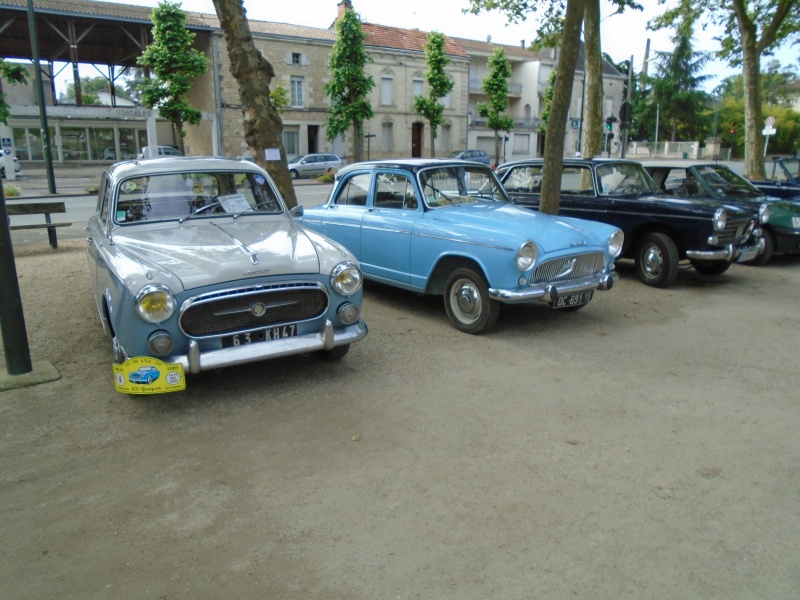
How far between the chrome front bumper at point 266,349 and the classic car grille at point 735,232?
589 cm

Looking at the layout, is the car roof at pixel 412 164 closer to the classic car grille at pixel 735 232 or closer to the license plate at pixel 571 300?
the license plate at pixel 571 300

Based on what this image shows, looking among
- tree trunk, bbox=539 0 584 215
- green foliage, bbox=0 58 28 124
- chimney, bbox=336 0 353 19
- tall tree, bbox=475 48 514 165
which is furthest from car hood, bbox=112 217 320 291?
tall tree, bbox=475 48 514 165

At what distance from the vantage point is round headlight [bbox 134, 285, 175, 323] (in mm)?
4285

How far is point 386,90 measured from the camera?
45.6m

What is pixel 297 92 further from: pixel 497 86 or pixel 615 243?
pixel 615 243

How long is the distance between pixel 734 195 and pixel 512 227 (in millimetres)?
6198

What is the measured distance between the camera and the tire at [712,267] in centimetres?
941

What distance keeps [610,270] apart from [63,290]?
6.68 metres

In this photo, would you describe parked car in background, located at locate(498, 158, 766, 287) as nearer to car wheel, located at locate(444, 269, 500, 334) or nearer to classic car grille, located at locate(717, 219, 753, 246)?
classic car grille, located at locate(717, 219, 753, 246)

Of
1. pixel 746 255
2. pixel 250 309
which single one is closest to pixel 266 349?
pixel 250 309

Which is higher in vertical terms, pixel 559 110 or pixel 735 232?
pixel 559 110

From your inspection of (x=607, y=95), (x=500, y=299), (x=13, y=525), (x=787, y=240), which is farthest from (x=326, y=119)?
(x=13, y=525)

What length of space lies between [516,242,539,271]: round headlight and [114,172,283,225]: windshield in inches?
91.7

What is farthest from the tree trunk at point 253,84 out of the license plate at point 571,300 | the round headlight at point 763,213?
the round headlight at point 763,213
